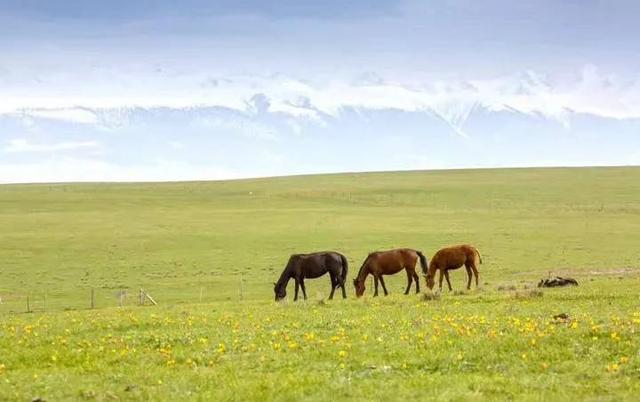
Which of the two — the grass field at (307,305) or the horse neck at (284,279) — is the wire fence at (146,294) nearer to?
the grass field at (307,305)

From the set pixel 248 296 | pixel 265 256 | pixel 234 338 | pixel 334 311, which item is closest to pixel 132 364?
pixel 234 338

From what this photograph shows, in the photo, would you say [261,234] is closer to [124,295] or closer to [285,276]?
[124,295]

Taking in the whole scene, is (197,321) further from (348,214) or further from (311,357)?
(348,214)

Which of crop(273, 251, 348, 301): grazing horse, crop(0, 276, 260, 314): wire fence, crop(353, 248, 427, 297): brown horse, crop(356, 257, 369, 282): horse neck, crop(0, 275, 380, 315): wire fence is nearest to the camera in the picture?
crop(356, 257, 369, 282): horse neck

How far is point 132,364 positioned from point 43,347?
10.1 ft

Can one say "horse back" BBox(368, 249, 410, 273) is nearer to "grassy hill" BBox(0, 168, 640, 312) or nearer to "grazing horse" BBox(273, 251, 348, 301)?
"grazing horse" BBox(273, 251, 348, 301)

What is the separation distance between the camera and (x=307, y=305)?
2691cm

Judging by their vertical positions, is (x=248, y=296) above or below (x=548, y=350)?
below

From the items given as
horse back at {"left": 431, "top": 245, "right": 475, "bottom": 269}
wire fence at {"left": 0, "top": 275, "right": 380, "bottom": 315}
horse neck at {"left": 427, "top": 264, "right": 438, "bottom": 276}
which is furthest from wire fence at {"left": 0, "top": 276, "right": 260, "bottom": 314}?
horse back at {"left": 431, "top": 245, "right": 475, "bottom": 269}

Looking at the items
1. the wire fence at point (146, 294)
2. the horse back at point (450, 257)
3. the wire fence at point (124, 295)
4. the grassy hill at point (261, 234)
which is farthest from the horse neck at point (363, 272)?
the wire fence at point (124, 295)

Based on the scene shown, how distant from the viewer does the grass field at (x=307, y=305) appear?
13258 mm

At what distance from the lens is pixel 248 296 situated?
4262 cm

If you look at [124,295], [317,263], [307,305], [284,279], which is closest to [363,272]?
[317,263]

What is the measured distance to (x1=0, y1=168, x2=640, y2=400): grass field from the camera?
13.3m
